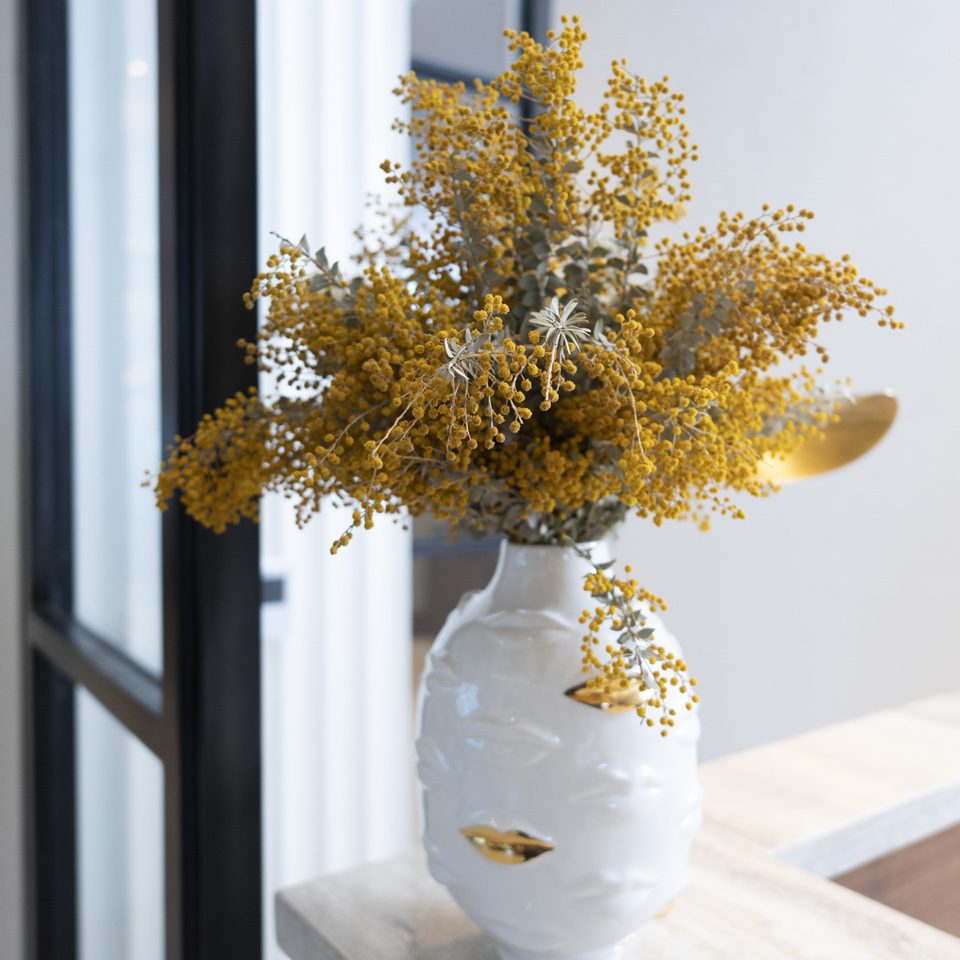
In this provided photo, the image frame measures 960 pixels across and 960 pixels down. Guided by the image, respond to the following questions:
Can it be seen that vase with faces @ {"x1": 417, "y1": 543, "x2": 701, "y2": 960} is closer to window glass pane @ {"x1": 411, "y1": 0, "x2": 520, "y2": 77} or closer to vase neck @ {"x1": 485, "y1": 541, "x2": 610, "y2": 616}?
vase neck @ {"x1": 485, "y1": 541, "x2": 610, "y2": 616}

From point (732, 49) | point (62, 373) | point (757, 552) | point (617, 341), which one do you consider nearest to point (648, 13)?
point (732, 49)

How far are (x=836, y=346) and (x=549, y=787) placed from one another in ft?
6.41

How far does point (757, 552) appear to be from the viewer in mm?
2266

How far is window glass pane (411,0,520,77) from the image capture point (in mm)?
2166

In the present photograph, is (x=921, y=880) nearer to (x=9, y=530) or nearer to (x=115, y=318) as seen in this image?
(x=115, y=318)

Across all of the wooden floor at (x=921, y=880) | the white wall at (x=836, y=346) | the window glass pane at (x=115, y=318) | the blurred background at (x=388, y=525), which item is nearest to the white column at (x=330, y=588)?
the blurred background at (x=388, y=525)

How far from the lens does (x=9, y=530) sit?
1.53 m

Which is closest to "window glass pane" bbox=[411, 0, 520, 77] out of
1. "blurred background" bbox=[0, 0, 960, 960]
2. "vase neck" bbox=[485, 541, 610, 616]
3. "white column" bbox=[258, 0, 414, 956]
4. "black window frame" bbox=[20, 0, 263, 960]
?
"blurred background" bbox=[0, 0, 960, 960]

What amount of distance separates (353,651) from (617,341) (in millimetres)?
1137

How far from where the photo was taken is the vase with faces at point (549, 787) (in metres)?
0.61

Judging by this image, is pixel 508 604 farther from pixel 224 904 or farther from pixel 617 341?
pixel 224 904

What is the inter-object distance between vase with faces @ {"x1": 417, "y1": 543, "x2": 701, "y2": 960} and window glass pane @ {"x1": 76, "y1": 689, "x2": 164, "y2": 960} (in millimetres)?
490

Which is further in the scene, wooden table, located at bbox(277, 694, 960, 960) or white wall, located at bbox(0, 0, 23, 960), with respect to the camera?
white wall, located at bbox(0, 0, 23, 960)

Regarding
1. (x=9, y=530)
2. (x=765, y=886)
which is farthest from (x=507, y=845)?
(x=9, y=530)
